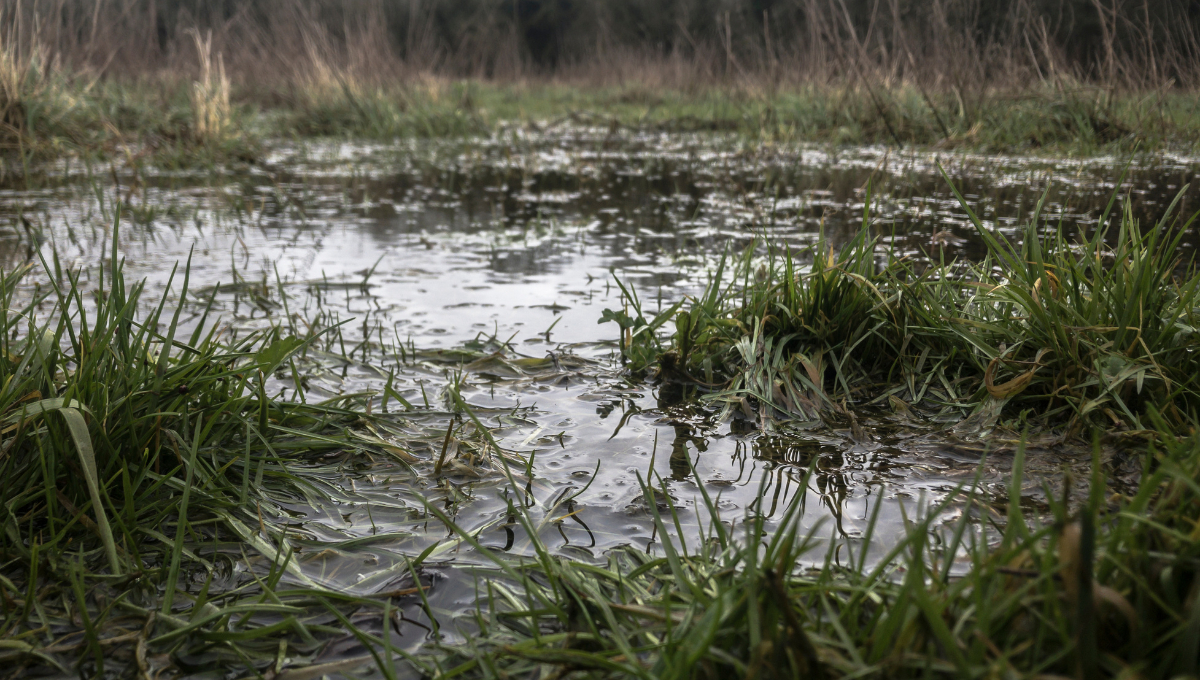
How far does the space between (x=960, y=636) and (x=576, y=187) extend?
6.25 m

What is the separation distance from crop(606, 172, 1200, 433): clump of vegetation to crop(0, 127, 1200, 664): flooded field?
117 mm

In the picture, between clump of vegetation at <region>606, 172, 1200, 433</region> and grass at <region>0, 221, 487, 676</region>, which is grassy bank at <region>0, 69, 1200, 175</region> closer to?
grass at <region>0, 221, 487, 676</region>

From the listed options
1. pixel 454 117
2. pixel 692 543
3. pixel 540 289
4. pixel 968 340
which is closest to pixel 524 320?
pixel 540 289

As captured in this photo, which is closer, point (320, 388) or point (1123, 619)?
point (1123, 619)

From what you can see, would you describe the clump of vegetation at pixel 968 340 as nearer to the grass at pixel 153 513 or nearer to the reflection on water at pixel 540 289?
the reflection on water at pixel 540 289

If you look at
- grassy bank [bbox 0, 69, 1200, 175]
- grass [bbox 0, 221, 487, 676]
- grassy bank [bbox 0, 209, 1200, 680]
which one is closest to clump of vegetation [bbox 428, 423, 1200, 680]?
grassy bank [bbox 0, 209, 1200, 680]

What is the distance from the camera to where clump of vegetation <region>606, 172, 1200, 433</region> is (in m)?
1.94

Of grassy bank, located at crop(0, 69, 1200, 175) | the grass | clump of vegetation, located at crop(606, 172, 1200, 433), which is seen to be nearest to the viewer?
the grass

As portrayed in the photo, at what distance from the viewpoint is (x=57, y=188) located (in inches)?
240

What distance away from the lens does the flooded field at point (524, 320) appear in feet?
5.41

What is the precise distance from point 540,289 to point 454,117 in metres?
8.23

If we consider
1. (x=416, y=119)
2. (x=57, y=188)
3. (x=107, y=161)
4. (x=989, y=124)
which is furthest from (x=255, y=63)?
(x=989, y=124)

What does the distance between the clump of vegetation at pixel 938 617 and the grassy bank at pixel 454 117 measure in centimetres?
640

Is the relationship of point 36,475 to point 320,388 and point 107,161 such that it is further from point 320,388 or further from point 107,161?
point 107,161
